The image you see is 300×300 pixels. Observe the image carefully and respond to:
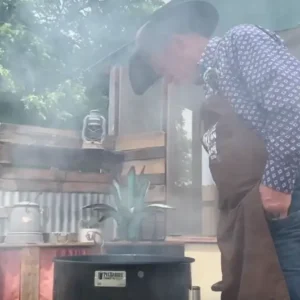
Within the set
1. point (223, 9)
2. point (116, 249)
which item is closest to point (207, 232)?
point (116, 249)

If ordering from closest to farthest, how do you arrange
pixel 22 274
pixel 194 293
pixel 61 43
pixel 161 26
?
pixel 161 26 < pixel 194 293 < pixel 22 274 < pixel 61 43

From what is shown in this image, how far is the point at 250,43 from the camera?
1320 millimetres

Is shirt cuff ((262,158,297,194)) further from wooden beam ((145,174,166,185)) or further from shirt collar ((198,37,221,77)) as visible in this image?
wooden beam ((145,174,166,185))

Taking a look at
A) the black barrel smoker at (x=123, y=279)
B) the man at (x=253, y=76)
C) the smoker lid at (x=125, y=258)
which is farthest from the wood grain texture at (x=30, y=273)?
the man at (x=253, y=76)

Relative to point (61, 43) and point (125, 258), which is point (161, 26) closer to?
point (125, 258)

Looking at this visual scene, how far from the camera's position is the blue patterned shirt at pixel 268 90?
4.04 ft

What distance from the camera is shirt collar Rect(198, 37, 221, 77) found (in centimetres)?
145

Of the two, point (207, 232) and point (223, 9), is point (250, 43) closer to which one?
point (223, 9)

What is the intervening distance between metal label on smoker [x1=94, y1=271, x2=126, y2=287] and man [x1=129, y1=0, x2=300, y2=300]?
0.51 meters

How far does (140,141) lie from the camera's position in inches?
186

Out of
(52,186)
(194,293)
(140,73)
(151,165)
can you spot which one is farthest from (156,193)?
(140,73)

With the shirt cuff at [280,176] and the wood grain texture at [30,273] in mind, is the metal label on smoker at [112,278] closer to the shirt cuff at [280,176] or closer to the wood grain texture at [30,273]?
the shirt cuff at [280,176]

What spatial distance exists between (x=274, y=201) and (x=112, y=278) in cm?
58

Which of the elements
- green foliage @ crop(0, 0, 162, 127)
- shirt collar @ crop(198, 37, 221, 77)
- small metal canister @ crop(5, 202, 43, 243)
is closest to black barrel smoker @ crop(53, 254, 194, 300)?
shirt collar @ crop(198, 37, 221, 77)
